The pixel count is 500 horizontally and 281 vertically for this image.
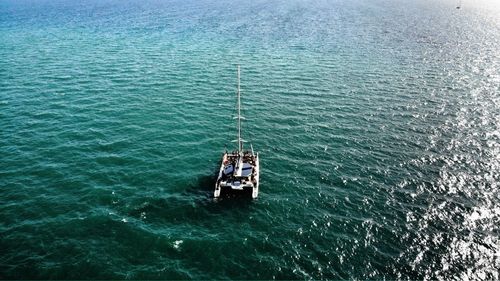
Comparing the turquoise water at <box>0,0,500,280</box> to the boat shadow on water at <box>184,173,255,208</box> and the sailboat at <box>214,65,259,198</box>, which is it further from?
the sailboat at <box>214,65,259,198</box>

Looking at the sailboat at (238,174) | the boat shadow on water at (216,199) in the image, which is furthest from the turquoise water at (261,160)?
the sailboat at (238,174)

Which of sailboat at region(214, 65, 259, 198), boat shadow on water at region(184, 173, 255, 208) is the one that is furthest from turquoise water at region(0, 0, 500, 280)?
sailboat at region(214, 65, 259, 198)

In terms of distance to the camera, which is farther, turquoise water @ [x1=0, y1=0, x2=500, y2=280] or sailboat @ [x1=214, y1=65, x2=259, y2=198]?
sailboat @ [x1=214, y1=65, x2=259, y2=198]

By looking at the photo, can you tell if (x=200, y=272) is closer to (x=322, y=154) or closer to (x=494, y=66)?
(x=322, y=154)

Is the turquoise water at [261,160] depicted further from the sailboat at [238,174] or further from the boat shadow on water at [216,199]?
the sailboat at [238,174]

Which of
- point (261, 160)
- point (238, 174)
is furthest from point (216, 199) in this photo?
point (261, 160)
